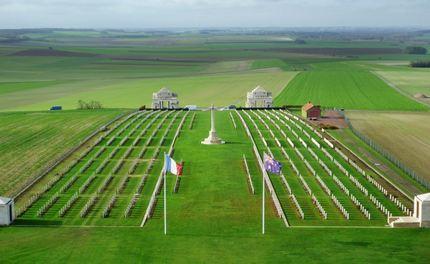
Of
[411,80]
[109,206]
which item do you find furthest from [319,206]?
[411,80]

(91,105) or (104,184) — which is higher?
(91,105)

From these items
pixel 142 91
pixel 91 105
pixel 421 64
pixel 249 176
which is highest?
pixel 421 64

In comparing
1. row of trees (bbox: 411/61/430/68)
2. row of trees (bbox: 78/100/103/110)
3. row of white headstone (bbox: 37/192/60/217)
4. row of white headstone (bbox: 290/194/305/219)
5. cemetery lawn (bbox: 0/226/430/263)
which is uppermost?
row of trees (bbox: 411/61/430/68)

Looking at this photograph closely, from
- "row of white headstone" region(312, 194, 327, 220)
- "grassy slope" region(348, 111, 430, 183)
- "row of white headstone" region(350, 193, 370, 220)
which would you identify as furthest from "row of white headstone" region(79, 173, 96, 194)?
"grassy slope" region(348, 111, 430, 183)

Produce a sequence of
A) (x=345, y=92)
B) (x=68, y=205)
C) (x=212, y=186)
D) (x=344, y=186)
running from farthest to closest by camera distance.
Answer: (x=345, y=92)
(x=212, y=186)
(x=344, y=186)
(x=68, y=205)

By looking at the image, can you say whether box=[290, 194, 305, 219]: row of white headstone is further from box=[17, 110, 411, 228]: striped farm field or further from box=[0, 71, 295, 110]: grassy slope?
box=[0, 71, 295, 110]: grassy slope

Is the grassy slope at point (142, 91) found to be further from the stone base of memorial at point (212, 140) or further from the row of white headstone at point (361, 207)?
the row of white headstone at point (361, 207)

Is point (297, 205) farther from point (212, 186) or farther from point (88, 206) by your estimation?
point (88, 206)
